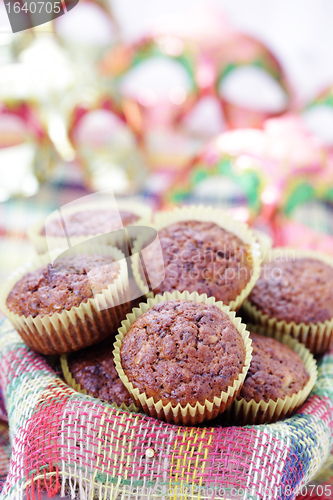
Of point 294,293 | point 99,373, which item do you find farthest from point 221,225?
point 99,373

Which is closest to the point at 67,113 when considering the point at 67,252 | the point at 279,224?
the point at 279,224

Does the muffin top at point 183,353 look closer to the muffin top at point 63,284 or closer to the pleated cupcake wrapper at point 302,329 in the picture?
the muffin top at point 63,284

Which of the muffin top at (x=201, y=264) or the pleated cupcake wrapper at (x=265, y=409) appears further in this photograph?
the muffin top at (x=201, y=264)

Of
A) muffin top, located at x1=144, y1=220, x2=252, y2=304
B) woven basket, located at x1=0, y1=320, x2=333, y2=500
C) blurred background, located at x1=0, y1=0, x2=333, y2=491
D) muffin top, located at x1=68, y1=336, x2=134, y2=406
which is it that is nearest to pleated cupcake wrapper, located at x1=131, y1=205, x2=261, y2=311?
muffin top, located at x1=144, y1=220, x2=252, y2=304

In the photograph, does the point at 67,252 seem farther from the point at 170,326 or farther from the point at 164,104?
the point at 164,104

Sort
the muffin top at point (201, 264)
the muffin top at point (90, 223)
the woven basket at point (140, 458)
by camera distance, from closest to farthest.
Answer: the woven basket at point (140, 458) → the muffin top at point (201, 264) → the muffin top at point (90, 223)

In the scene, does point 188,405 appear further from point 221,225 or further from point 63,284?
point 221,225

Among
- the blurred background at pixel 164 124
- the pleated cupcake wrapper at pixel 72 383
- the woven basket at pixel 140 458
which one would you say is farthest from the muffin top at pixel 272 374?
the blurred background at pixel 164 124
